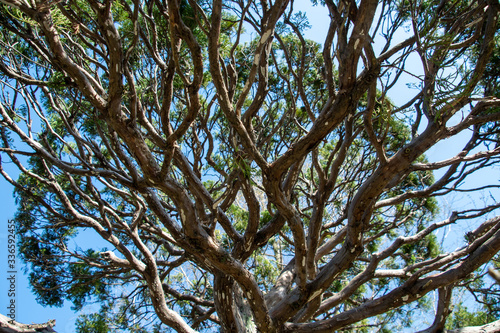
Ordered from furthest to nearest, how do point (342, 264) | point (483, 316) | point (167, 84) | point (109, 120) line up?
point (483, 316), point (342, 264), point (167, 84), point (109, 120)

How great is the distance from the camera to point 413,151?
292 centimetres

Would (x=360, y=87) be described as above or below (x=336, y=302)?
above

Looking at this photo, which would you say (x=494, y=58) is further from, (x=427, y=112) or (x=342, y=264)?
(x=342, y=264)

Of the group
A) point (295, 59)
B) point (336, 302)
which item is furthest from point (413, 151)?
point (295, 59)

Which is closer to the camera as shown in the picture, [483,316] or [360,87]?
[360,87]

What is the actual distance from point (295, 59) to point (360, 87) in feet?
9.06

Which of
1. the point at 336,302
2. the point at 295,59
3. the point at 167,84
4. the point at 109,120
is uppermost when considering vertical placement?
the point at 295,59

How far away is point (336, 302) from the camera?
12.8 ft

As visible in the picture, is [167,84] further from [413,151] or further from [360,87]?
[413,151]

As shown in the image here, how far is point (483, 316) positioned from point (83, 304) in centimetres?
545

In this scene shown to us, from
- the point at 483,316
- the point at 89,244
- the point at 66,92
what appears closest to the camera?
the point at 66,92

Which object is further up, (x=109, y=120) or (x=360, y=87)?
(x=109, y=120)

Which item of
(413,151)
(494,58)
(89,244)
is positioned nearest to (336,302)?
(413,151)

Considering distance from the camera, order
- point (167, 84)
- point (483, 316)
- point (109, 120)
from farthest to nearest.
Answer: point (483, 316)
point (167, 84)
point (109, 120)
